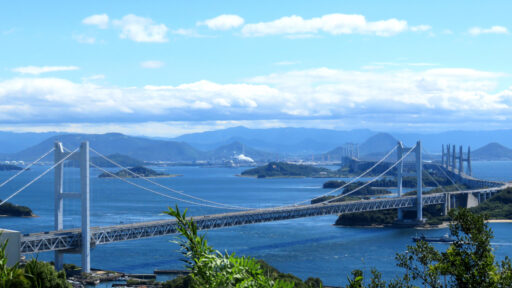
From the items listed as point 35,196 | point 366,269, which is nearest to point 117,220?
point 366,269

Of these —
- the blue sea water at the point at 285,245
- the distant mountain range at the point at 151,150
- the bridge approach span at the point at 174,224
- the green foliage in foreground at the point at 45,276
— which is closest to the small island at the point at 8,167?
the blue sea water at the point at 285,245

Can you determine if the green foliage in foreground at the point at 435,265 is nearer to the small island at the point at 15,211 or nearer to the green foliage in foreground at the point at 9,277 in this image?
the green foliage in foreground at the point at 9,277

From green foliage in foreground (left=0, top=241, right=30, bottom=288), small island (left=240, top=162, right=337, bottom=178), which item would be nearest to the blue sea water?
green foliage in foreground (left=0, top=241, right=30, bottom=288)

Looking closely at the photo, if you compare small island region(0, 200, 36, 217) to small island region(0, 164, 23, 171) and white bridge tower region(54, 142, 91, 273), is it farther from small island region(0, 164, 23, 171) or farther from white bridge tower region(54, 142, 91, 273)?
small island region(0, 164, 23, 171)

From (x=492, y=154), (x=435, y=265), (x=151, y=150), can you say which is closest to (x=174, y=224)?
(x=435, y=265)

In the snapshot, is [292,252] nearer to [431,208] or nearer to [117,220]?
[117,220]

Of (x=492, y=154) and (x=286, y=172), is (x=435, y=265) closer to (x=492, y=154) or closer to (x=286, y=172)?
(x=286, y=172)
